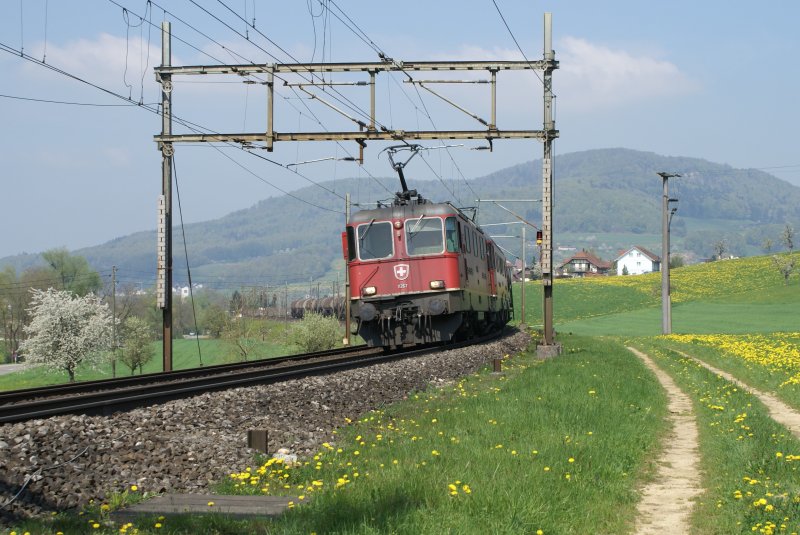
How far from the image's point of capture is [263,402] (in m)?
12.5

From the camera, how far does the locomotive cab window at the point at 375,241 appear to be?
2650 centimetres

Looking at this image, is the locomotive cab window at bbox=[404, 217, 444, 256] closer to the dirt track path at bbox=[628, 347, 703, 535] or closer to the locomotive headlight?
the locomotive headlight

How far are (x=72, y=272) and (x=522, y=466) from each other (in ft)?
360

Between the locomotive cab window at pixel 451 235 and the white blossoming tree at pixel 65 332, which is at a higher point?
the locomotive cab window at pixel 451 235

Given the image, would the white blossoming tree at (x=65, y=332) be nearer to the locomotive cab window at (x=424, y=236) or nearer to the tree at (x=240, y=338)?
the tree at (x=240, y=338)

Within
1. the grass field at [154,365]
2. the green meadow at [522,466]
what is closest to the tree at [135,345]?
the grass field at [154,365]

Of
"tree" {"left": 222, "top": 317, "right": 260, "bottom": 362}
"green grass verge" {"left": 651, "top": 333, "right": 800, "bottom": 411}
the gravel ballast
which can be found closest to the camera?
the gravel ballast

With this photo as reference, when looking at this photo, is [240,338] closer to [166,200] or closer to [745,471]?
[166,200]

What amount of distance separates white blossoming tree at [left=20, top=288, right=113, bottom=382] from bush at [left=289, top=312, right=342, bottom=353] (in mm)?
15347

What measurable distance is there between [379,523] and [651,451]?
5105 mm

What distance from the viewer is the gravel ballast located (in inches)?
308

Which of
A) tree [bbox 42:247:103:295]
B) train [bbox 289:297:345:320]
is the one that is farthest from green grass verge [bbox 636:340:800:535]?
tree [bbox 42:247:103:295]

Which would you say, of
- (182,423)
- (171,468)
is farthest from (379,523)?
(182,423)

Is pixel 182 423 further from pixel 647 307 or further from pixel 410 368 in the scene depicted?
pixel 647 307
